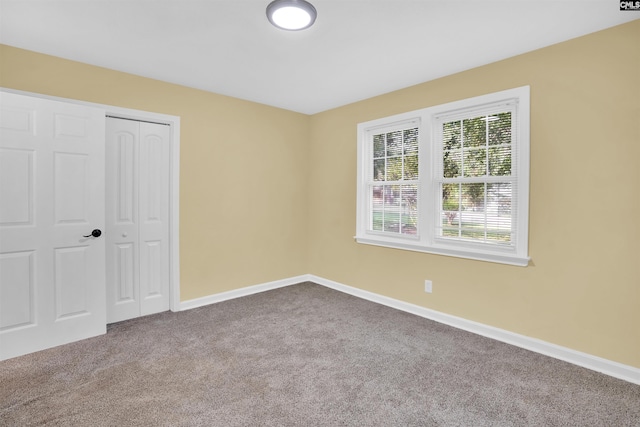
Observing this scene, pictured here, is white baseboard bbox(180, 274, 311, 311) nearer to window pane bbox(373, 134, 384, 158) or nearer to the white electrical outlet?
the white electrical outlet

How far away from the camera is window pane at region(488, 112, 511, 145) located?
115 inches

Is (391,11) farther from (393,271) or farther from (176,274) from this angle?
(176,274)

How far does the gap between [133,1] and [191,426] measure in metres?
2.62

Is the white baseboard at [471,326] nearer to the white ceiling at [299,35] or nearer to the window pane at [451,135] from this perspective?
the window pane at [451,135]

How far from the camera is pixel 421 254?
3.53 metres

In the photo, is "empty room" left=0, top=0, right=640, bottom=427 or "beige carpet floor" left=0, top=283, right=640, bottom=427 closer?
"beige carpet floor" left=0, top=283, right=640, bottom=427

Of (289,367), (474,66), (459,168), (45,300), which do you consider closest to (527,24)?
(474,66)

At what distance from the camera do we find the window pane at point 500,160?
9.60ft

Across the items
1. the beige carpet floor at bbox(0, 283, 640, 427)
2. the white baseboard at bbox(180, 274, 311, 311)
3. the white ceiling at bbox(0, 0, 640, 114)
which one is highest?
the white ceiling at bbox(0, 0, 640, 114)

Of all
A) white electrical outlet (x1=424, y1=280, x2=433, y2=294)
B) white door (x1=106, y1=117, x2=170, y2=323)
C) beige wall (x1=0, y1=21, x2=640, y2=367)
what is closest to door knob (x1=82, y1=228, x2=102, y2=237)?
white door (x1=106, y1=117, x2=170, y2=323)

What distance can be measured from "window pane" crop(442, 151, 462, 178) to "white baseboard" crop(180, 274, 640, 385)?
57.0 inches

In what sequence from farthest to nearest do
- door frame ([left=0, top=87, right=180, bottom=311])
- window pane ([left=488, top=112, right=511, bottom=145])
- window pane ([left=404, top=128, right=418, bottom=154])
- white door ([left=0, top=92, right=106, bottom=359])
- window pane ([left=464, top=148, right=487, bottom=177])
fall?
1. window pane ([left=404, top=128, right=418, bottom=154])
2. door frame ([left=0, top=87, right=180, bottom=311])
3. window pane ([left=464, top=148, right=487, bottom=177])
4. window pane ([left=488, top=112, right=511, bottom=145])
5. white door ([left=0, top=92, right=106, bottom=359])

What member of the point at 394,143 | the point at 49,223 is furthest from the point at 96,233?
the point at 394,143

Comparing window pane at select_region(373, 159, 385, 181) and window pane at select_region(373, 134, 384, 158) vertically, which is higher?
window pane at select_region(373, 134, 384, 158)
